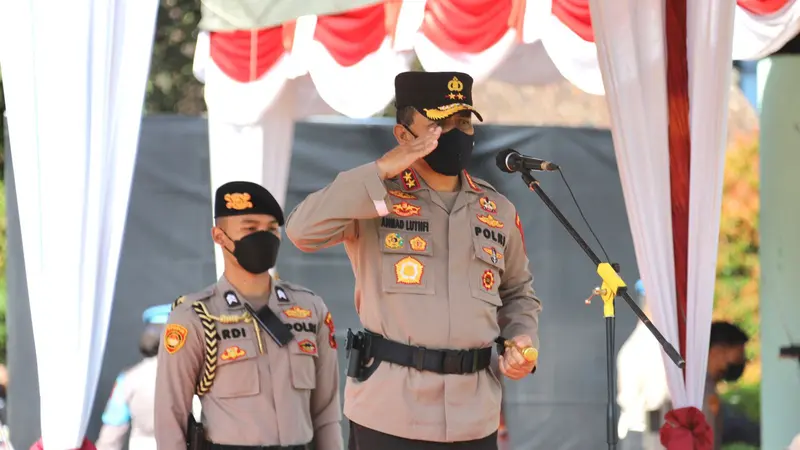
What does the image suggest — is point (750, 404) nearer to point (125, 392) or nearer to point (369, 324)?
point (125, 392)

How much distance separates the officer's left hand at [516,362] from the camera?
9.69 ft

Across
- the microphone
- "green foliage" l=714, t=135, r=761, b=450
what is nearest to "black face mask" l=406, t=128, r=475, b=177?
the microphone

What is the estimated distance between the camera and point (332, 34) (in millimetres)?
6098

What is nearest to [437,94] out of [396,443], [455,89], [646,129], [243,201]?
[455,89]

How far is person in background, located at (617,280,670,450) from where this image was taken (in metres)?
6.05

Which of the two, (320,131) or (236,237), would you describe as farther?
(320,131)

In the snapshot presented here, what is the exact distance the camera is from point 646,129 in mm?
4246

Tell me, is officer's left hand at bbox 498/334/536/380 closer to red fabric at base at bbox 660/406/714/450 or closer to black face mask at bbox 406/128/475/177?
black face mask at bbox 406/128/475/177

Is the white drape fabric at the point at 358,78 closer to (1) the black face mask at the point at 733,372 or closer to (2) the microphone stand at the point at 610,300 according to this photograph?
(1) the black face mask at the point at 733,372

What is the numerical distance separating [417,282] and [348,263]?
441 centimetres

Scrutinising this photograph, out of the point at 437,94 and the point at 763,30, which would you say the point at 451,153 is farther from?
the point at 763,30

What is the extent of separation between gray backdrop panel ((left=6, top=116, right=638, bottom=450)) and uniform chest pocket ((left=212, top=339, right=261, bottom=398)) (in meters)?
3.60

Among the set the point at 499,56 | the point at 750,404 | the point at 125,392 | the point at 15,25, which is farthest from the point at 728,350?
the point at 750,404

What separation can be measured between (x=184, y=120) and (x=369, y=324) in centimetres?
463
